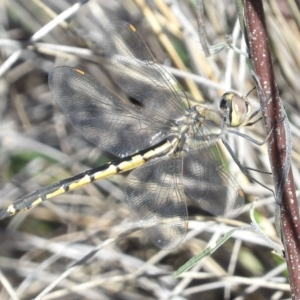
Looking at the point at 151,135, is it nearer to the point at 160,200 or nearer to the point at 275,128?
the point at 160,200

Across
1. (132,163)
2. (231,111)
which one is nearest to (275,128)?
(231,111)

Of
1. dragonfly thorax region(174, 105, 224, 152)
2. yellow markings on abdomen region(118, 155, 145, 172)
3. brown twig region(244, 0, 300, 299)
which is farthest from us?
yellow markings on abdomen region(118, 155, 145, 172)

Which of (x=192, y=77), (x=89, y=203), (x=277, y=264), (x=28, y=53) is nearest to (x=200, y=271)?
(x=277, y=264)

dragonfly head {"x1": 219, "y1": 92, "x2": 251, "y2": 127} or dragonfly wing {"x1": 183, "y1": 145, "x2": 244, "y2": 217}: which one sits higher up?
dragonfly head {"x1": 219, "y1": 92, "x2": 251, "y2": 127}

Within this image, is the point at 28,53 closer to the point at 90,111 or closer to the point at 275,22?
the point at 90,111

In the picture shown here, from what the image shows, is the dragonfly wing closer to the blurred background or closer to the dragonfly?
the dragonfly

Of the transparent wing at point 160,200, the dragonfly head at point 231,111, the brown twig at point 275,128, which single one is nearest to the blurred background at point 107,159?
the transparent wing at point 160,200

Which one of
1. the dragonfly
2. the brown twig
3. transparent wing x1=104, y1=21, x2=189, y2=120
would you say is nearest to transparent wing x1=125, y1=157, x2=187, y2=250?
the dragonfly
